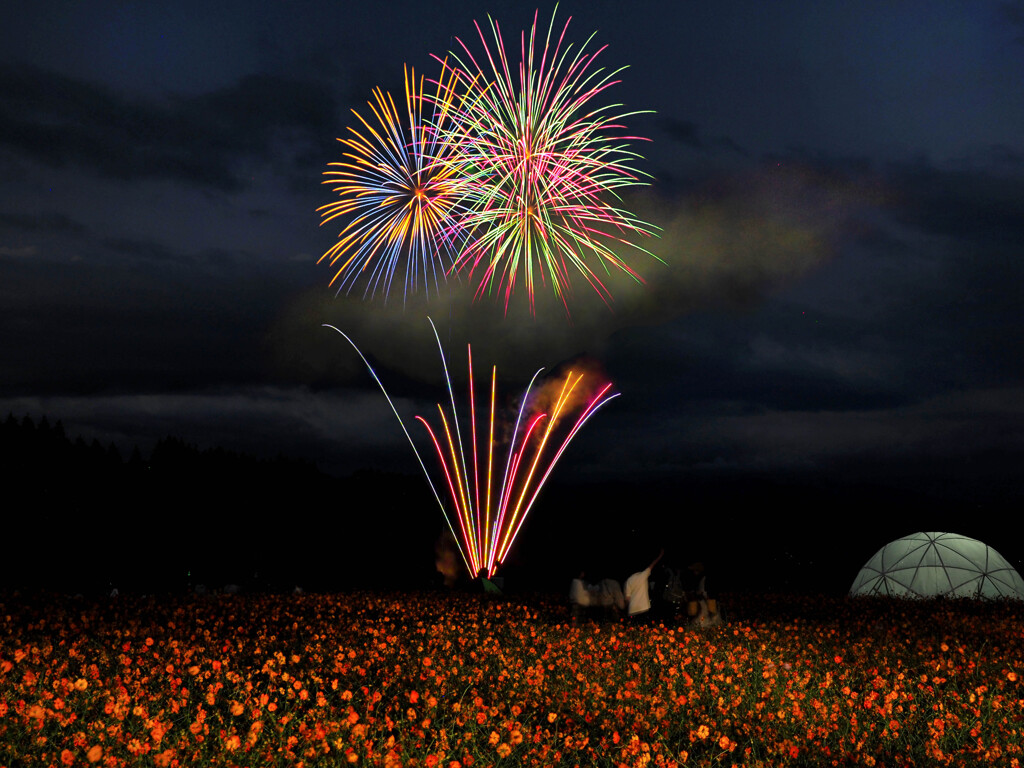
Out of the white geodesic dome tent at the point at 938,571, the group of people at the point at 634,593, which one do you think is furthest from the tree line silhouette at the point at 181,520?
the group of people at the point at 634,593

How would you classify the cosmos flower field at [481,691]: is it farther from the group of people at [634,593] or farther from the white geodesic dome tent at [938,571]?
the white geodesic dome tent at [938,571]

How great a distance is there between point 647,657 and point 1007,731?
12.8ft

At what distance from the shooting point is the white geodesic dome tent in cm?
2439

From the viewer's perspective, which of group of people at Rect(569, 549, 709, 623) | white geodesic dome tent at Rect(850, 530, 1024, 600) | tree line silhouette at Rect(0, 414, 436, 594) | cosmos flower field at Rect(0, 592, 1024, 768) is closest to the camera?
cosmos flower field at Rect(0, 592, 1024, 768)

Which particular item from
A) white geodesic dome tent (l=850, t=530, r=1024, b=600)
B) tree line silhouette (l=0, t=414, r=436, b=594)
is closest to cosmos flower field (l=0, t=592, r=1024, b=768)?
white geodesic dome tent (l=850, t=530, r=1024, b=600)

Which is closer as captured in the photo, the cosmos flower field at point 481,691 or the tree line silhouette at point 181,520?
the cosmos flower field at point 481,691

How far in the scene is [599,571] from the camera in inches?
617

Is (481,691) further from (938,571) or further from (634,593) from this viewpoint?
(938,571)

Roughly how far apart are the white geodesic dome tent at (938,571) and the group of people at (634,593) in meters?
12.9

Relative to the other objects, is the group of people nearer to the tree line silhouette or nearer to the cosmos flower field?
the cosmos flower field

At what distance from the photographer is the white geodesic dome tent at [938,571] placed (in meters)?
24.4

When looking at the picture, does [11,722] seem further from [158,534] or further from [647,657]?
[158,534]

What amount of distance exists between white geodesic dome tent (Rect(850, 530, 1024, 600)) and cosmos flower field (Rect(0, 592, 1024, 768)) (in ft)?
37.4

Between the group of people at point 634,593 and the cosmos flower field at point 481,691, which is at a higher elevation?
the group of people at point 634,593
